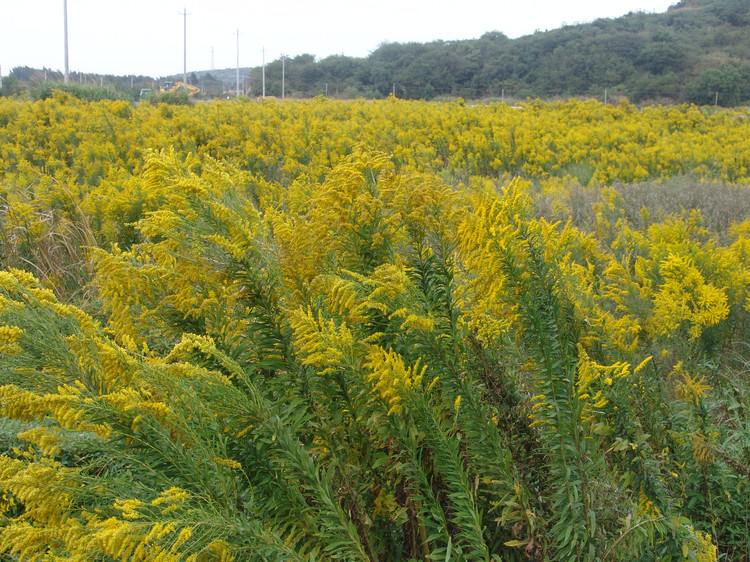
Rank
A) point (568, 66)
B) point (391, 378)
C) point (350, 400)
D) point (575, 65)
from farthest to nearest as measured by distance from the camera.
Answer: point (568, 66) < point (575, 65) < point (350, 400) < point (391, 378)

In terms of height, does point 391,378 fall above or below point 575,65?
below

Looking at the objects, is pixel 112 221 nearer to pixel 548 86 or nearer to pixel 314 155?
pixel 314 155

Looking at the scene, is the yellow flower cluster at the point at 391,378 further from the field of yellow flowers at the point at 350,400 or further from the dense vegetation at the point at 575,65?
the dense vegetation at the point at 575,65

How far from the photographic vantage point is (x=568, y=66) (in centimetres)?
4844

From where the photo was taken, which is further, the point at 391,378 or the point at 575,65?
the point at 575,65

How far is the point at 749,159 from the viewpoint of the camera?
13.0 meters

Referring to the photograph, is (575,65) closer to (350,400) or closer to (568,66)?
(568,66)

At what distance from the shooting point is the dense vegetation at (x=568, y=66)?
3997 centimetres

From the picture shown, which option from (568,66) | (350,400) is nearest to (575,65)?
(568,66)

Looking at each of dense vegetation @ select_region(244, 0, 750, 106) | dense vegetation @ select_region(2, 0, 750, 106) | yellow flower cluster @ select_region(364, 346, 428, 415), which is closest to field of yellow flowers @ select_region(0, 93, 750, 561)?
yellow flower cluster @ select_region(364, 346, 428, 415)

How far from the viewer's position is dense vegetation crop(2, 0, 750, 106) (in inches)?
1574

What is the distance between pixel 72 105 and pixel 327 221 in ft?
57.4

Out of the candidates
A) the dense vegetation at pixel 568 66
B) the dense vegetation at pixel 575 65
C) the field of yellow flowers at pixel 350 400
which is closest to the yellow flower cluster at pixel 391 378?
the field of yellow flowers at pixel 350 400

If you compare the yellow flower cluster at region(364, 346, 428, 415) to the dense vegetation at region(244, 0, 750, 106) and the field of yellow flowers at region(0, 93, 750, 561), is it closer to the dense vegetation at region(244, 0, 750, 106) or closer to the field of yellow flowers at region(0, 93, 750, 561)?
the field of yellow flowers at region(0, 93, 750, 561)
